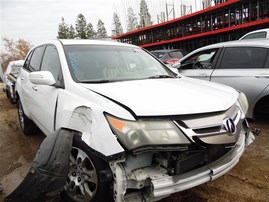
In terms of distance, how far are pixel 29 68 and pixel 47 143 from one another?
2.70 metres

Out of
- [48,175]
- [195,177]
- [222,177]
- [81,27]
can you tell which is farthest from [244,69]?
[81,27]

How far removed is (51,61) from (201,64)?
3447 millimetres

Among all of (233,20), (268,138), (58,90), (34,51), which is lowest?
(268,138)

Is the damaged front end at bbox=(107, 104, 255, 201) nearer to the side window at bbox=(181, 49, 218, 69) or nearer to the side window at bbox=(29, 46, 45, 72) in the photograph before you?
the side window at bbox=(29, 46, 45, 72)

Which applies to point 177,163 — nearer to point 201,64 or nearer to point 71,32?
point 201,64

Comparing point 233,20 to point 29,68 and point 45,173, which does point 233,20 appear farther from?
point 45,173

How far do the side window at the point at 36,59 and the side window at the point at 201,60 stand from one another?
3.17 m

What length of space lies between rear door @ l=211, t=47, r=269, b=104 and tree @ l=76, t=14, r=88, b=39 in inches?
2675

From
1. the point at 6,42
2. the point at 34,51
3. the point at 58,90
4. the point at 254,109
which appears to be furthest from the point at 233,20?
the point at 6,42

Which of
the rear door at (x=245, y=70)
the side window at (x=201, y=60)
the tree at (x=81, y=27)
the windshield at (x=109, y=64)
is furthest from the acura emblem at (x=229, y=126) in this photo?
the tree at (x=81, y=27)

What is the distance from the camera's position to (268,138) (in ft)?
14.3

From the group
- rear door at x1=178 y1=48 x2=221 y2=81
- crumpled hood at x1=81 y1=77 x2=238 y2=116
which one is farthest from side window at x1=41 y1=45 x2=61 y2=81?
rear door at x1=178 y1=48 x2=221 y2=81

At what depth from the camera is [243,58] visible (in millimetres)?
5039

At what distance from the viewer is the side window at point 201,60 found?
18.5 ft
